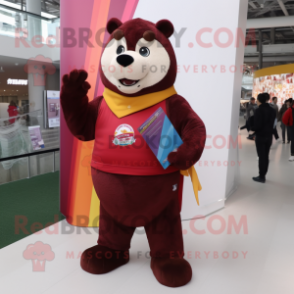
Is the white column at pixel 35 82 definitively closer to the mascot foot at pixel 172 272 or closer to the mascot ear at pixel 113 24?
the mascot ear at pixel 113 24

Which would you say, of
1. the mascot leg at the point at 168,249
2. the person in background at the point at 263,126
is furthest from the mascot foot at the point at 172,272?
the person in background at the point at 263,126

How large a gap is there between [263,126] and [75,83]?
3454mm

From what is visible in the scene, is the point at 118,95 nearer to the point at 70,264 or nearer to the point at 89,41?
the point at 89,41

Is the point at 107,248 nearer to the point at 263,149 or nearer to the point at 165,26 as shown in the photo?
the point at 165,26

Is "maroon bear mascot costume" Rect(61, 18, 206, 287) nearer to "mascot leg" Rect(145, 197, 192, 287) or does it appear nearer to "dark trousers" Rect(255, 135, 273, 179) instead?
"mascot leg" Rect(145, 197, 192, 287)

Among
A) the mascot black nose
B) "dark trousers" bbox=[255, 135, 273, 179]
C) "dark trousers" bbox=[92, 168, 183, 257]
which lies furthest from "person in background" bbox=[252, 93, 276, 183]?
the mascot black nose

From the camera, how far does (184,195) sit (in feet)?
10.0

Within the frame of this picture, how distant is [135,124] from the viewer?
1825mm

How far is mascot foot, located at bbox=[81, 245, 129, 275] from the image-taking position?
210cm

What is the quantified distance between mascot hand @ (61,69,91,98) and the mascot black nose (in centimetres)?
20

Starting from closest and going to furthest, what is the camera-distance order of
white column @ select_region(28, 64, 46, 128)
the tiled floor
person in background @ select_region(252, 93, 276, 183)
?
the tiled floor, person in background @ select_region(252, 93, 276, 183), white column @ select_region(28, 64, 46, 128)

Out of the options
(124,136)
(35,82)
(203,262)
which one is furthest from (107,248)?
(35,82)

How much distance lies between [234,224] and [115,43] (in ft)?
6.88

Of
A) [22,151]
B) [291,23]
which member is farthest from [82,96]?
[291,23]
